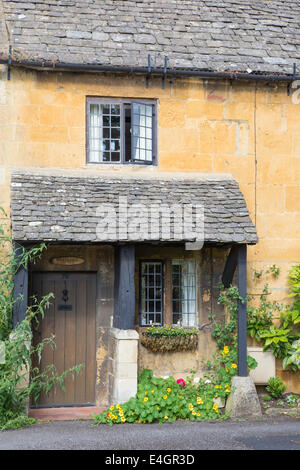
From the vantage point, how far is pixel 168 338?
33.7 ft

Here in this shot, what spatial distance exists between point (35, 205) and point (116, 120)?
2.35 meters

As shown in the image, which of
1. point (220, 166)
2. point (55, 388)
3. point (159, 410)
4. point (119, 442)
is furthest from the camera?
point (220, 166)

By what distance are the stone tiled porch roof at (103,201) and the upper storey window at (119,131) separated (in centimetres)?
42

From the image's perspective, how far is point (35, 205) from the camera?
375 inches

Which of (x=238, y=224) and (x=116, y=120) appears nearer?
(x=238, y=224)

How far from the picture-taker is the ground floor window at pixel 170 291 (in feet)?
35.0

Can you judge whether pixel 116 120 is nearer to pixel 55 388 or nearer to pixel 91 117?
pixel 91 117

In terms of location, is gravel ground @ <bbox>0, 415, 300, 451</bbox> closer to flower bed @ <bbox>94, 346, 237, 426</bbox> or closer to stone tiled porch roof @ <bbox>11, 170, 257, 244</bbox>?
flower bed @ <bbox>94, 346, 237, 426</bbox>

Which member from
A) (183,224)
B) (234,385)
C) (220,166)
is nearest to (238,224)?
(183,224)

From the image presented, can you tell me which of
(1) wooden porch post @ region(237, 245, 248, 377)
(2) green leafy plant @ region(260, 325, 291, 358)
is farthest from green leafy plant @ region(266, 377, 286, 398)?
(1) wooden porch post @ region(237, 245, 248, 377)

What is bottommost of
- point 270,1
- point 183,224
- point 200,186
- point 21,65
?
point 183,224

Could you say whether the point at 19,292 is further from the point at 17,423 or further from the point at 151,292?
the point at 151,292

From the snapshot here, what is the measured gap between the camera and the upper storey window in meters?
10.8

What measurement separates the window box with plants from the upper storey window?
2.86 meters
